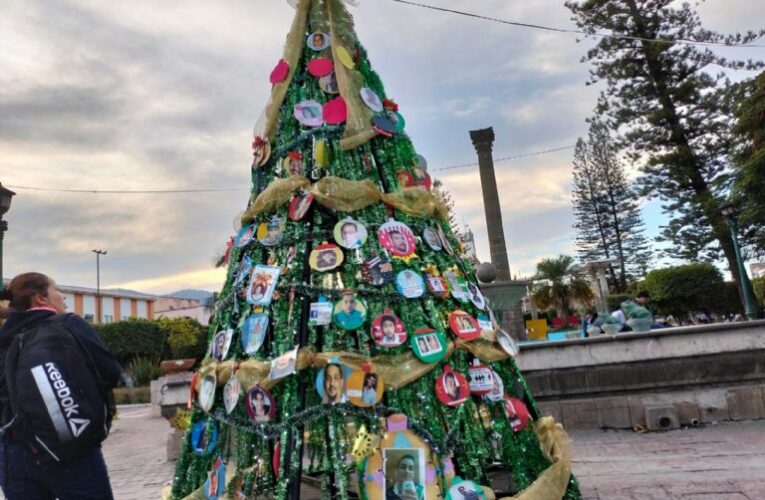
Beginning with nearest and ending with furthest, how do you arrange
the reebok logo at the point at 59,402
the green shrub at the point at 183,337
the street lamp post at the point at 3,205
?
the reebok logo at the point at 59,402 → the street lamp post at the point at 3,205 → the green shrub at the point at 183,337

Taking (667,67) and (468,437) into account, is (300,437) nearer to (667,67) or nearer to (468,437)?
(468,437)

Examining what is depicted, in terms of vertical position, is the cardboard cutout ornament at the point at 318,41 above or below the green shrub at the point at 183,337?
above

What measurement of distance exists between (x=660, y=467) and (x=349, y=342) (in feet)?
9.70

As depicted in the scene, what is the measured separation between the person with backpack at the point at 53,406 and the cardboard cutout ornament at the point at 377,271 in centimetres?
129

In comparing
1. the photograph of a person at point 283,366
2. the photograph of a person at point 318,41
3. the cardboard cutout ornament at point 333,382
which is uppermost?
the photograph of a person at point 318,41

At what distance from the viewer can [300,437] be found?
2.44 metres

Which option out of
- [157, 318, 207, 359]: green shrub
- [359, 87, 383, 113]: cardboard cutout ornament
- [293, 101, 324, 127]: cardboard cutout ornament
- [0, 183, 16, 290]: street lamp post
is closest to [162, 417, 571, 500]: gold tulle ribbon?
[293, 101, 324, 127]: cardboard cutout ornament

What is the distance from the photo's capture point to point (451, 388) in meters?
2.55

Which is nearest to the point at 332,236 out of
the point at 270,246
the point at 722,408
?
the point at 270,246

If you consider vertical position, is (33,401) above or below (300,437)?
above

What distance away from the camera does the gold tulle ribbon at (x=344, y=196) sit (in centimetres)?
280

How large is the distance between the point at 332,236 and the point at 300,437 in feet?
3.25

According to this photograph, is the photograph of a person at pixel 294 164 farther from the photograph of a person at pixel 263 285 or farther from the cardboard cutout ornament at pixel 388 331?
the cardboard cutout ornament at pixel 388 331

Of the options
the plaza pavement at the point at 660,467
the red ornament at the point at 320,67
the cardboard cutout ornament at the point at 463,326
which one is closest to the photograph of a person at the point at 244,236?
the red ornament at the point at 320,67
